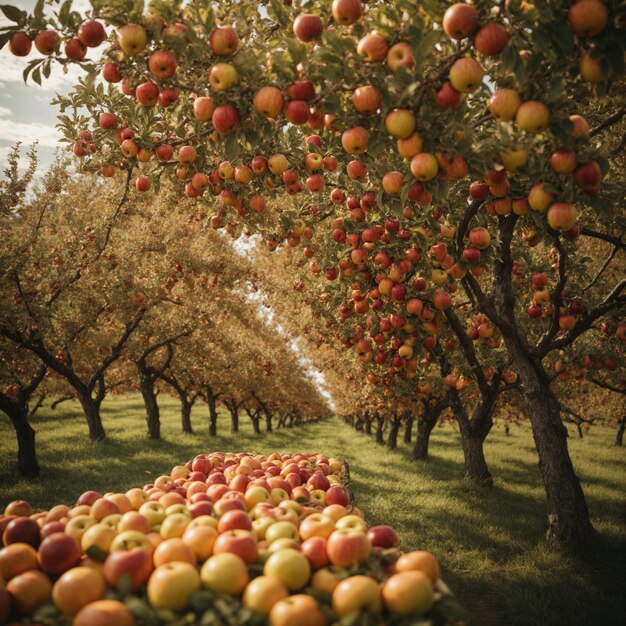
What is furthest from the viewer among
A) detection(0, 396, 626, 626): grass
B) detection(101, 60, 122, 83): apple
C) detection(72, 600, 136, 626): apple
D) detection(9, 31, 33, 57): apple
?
detection(0, 396, 626, 626): grass

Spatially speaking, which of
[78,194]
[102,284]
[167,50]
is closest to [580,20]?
[167,50]

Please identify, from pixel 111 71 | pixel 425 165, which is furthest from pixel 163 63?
pixel 425 165

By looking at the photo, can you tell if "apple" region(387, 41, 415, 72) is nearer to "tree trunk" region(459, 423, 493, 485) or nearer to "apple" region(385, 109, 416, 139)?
"apple" region(385, 109, 416, 139)

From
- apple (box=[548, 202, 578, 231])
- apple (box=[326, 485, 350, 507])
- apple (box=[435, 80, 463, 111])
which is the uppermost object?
apple (box=[435, 80, 463, 111])

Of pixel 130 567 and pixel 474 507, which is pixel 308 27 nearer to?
pixel 130 567

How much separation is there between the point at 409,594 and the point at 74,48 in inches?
177

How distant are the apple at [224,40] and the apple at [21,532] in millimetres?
3650

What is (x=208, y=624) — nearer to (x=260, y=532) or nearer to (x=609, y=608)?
(x=260, y=532)

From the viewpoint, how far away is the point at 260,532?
2.90 meters

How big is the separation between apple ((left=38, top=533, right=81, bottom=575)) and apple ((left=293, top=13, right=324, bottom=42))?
3.91m

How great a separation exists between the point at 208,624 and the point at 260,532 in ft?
3.33

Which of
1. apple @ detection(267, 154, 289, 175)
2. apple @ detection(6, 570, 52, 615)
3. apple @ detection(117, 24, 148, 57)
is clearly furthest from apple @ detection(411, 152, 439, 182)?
apple @ detection(6, 570, 52, 615)

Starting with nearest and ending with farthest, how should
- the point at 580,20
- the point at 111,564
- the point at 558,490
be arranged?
the point at 111,564
the point at 580,20
the point at 558,490

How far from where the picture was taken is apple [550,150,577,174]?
2893mm
